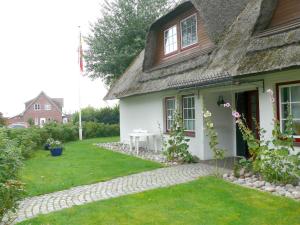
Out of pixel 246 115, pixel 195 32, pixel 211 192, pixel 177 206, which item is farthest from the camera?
pixel 195 32

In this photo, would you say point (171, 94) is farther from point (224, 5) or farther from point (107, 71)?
point (107, 71)

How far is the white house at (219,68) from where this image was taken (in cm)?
828

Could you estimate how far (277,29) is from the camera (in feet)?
27.7

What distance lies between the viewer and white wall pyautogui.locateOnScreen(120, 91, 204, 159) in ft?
39.2

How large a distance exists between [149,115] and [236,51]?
7.49 metres

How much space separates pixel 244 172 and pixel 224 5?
6029mm

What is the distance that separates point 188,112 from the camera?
12.9m

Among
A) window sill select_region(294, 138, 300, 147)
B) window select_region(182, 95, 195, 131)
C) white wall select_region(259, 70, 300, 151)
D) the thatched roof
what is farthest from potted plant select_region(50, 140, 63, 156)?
window sill select_region(294, 138, 300, 147)

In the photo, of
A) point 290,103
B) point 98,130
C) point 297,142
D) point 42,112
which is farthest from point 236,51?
point 42,112

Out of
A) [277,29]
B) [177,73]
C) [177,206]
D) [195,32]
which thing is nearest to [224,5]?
[195,32]

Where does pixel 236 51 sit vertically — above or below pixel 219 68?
above

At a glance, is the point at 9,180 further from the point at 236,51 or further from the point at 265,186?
the point at 236,51

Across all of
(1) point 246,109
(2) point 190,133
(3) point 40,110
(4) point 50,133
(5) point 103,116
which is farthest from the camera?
(3) point 40,110

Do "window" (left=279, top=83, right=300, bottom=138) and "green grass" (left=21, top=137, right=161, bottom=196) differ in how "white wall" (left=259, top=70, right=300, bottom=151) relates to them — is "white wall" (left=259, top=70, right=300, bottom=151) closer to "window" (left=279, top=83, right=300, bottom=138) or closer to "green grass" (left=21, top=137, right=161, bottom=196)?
"window" (left=279, top=83, right=300, bottom=138)
